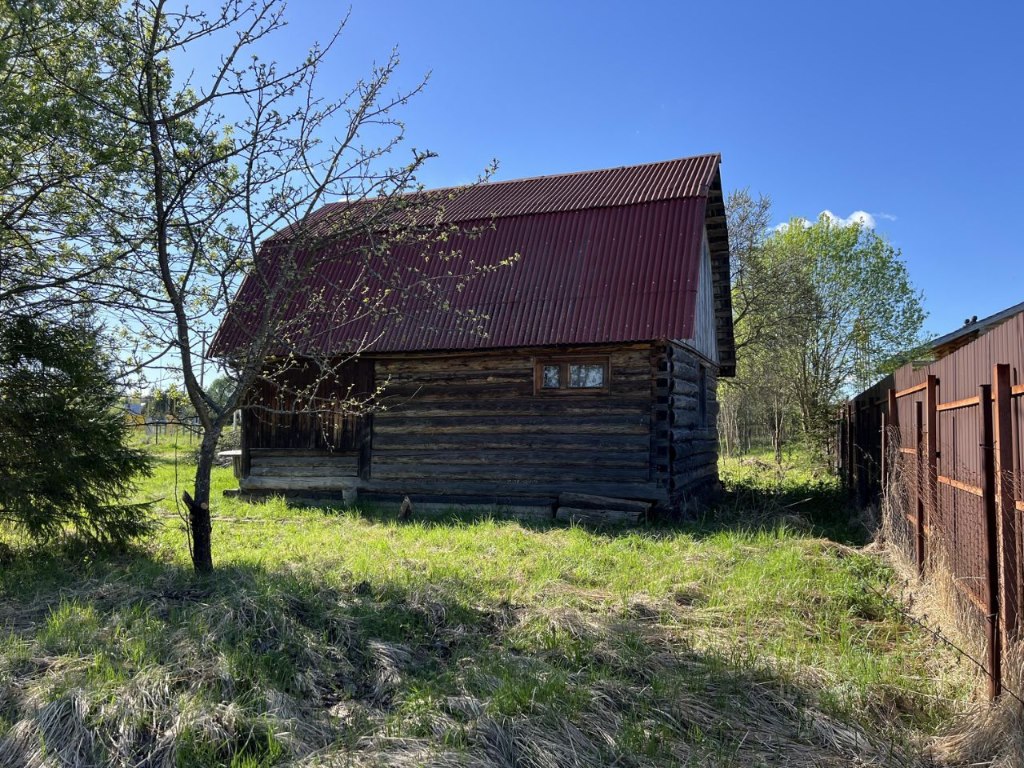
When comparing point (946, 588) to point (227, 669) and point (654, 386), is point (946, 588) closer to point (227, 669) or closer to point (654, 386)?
point (227, 669)

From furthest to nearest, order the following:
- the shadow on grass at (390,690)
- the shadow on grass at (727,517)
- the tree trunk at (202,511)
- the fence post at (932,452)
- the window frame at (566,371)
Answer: the window frame at (566,371) < the shadow on grass at (727,517) < the tree trunk at (202,511) < the fence post at (932,452) < the shadow on grass at (390,690)

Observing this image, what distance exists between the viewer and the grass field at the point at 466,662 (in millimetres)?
3590

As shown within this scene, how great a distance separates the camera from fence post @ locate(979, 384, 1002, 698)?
149 inches

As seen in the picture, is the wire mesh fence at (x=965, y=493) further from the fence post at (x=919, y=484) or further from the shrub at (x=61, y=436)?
the shrub at (x=61, y=436)

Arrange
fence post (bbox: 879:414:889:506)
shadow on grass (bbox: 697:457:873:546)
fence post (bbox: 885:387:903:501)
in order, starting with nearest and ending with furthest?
fence post (bbox: 885:387:903:501) → fence post (bbox: 879:414:889:506) → shadow on grass (bbox: 697:457:873:546)

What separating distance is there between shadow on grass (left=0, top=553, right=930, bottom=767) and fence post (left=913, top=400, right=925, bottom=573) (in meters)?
2.53

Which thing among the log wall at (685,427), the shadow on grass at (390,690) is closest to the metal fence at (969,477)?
the shadow on grass at (390,690)

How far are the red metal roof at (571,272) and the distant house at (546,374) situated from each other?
0.03 m

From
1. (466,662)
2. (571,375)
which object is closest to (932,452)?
(466,662)

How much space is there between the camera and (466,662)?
15.3ft

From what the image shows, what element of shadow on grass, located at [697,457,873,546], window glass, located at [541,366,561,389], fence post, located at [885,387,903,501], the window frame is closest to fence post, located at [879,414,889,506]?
fence post, located at [885,387,903,501]

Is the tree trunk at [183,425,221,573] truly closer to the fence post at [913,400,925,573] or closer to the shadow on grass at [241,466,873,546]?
the shadow on grass at [241,466,873,546]

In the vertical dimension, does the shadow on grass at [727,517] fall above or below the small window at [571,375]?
below

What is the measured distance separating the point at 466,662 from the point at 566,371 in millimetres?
7489
